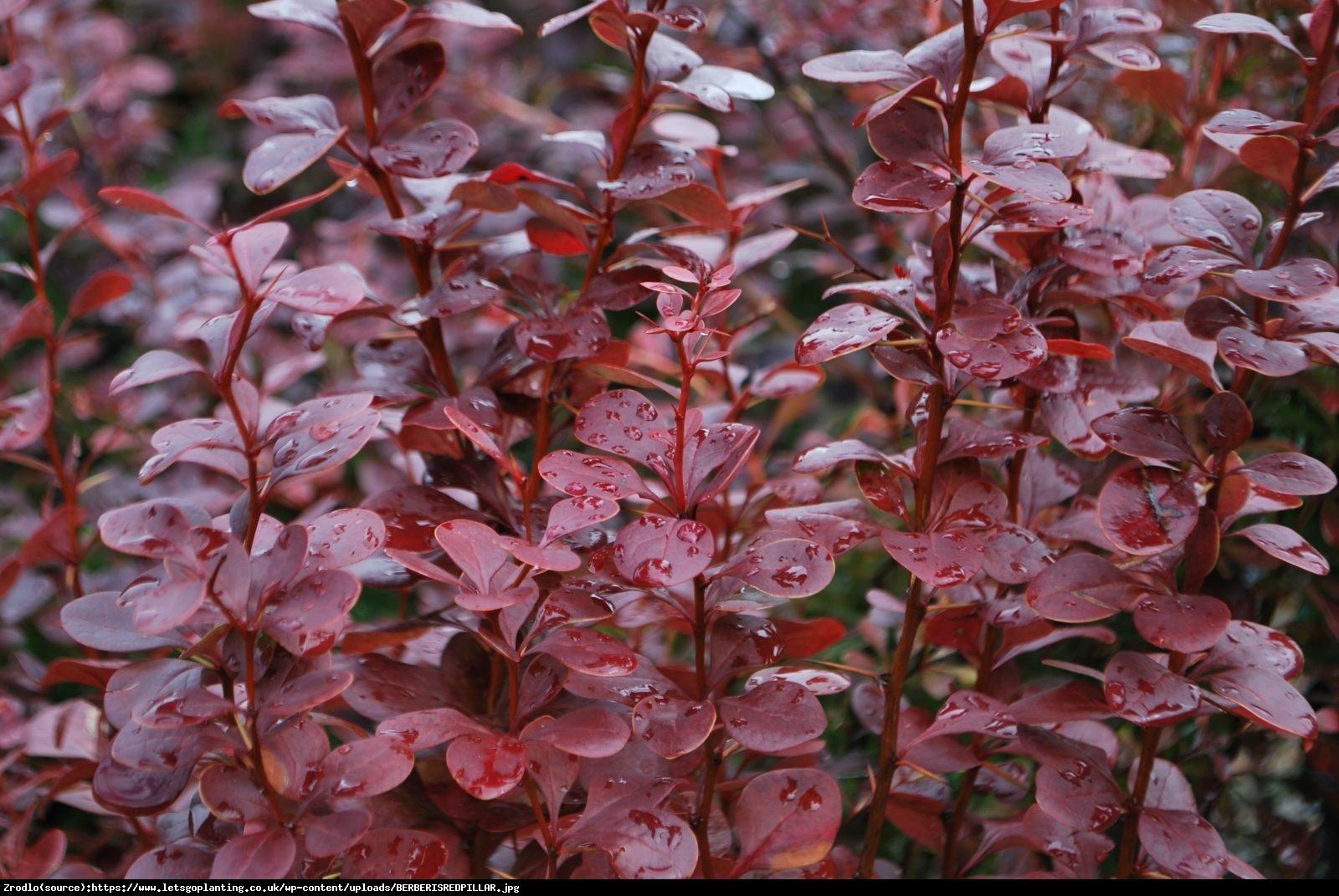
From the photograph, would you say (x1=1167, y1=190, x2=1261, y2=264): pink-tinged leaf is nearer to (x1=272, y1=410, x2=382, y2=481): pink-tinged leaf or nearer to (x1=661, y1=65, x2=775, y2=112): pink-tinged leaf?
(x1=661, y1=65, x2=775, y2=112): pink-tinged leaf

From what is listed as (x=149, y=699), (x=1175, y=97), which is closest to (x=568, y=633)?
(x=149, y=699)

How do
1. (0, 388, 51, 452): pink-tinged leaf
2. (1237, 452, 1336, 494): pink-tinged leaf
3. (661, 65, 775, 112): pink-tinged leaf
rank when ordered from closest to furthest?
(1237, 452, 1336, 494): pink-tinged leaf
(661, 65, 775, 112): pink-tinged leaf
(0, 388, 51, 452): pink-tinged leaf

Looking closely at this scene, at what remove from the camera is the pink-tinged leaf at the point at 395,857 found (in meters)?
0.66

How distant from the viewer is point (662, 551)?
0.63 m

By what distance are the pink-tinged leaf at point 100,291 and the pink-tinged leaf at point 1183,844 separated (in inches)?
36.1

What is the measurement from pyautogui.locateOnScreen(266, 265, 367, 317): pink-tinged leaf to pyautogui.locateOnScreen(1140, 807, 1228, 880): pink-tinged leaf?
60 cm

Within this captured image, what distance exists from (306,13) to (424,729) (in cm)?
51

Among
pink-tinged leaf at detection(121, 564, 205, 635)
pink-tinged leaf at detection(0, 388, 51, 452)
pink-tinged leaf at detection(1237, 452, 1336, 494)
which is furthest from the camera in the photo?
pink-tinged leaf at detection(0, 388, 51, 452)

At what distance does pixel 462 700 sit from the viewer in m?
0.77

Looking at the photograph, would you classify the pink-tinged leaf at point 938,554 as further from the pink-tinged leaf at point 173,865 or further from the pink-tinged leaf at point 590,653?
the pink-tinged leaf at point 173,865

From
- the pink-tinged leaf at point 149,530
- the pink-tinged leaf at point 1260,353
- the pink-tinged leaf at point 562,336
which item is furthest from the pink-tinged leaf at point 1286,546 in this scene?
the pink-tinged leaf at point 149,530

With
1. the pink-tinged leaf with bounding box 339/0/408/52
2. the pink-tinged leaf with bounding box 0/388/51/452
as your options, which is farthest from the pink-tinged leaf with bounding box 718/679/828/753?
the pink-tinged leaf with bounding box 0/388/51/452

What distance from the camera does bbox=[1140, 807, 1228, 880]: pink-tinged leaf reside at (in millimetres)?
682

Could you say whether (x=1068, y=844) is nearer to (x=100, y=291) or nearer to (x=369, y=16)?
(x=369, y=16)
